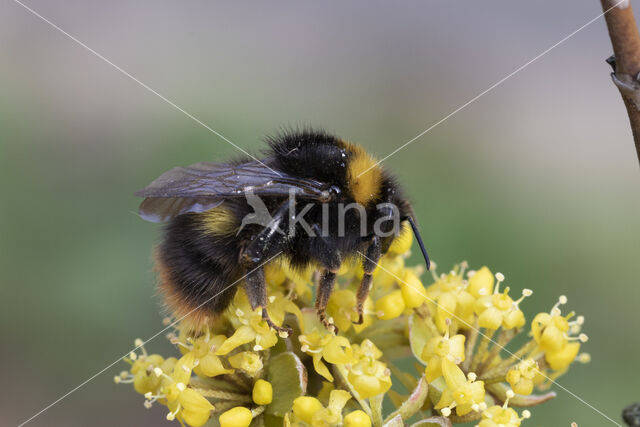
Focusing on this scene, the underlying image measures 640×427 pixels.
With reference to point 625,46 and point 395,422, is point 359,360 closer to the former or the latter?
point 395,422

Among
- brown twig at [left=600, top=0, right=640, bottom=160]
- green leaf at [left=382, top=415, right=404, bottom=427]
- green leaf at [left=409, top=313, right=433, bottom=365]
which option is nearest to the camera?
brown twig at [left=600, top=0, right=640, bottom=160]

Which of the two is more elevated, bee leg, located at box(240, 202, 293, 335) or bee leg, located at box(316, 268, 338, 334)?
bee leg, located at box(240, 202, 293, 335)

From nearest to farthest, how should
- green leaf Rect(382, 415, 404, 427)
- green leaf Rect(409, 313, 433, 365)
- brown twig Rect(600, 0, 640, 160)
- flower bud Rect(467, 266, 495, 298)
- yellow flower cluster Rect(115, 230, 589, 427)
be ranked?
→ brown twig Rect(600, 0, 640, 160) → green leaf Rect(382, 415, 404, 427) → yellow flower cluster Rect(115, 230, 589, 427) → green leaf Rect(409, 313, 433, 365) → flower bud Rect(467, 266, 495, 298)

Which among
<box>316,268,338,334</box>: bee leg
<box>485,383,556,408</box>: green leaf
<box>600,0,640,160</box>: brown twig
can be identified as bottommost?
<box>485,383,556,408</box>: green leaf

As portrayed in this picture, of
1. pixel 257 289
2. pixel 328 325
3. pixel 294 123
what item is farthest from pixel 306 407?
pixel 294 123

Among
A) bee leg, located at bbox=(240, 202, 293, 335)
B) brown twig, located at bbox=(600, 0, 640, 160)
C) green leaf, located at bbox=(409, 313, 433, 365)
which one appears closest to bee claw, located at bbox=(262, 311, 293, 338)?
bee leg, located at bbox=(240, 202, 293, 335)

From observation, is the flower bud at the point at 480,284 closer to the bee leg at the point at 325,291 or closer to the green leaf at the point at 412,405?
the green leaf at the point at 412,405

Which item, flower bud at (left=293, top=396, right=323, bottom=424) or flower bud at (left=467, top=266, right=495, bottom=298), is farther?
flower bud at (left=467, top=266, right=495, bottom=298)

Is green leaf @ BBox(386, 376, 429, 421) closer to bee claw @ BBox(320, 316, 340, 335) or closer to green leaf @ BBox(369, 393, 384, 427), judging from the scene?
green leaf @ BBox(369, 393, 384, 427)
